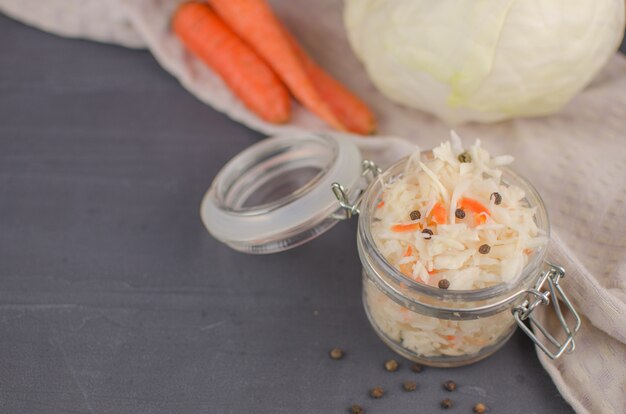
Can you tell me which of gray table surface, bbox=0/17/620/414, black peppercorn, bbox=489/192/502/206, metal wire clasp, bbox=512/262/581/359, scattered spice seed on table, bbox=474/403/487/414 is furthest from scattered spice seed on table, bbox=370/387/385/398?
black peppercorn, bbox=489/192/502/206

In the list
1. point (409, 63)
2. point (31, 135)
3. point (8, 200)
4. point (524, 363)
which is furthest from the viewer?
point (31, 135)

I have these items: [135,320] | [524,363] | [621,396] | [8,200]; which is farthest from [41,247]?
[621,396]

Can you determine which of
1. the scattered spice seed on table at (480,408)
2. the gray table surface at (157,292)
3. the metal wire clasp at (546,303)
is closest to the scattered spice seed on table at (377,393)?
the gray table surface at (157,292)

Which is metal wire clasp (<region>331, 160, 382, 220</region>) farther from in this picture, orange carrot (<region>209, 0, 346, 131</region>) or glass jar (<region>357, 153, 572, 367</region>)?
orange carrot (<region>209, 0, 346, 131</region>)

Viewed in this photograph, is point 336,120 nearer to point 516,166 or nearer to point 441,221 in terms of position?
point 516,166

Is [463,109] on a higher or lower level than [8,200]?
higher

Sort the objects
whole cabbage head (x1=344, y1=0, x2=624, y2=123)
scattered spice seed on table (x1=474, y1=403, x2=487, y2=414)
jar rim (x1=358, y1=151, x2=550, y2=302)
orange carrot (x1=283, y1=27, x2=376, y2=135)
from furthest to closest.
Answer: orange carrot (x1=283, y1=27, x2=376, y2=135)
whole cabbage head (x1=344, y1=0, x2=624, y2=123)
scattered spice seed on table (x1=474, y1=403, x2=487, y2=414)
jar rim (x1=358, y1=151, x2=550, y2=302)

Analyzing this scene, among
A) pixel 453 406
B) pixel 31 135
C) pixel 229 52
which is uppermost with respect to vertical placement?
pixel 229 52
